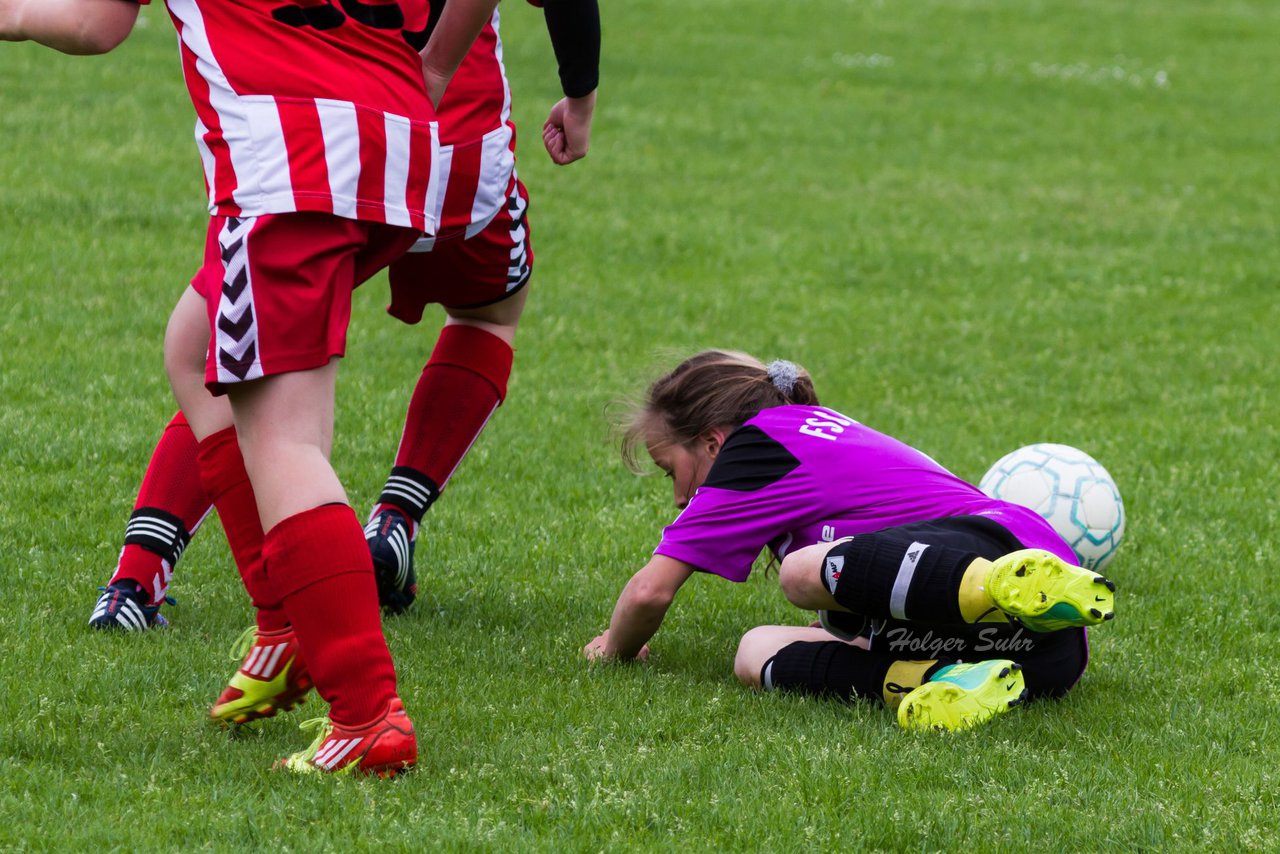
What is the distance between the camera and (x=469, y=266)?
4.34 metres

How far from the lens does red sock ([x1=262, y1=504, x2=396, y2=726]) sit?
3.01 m

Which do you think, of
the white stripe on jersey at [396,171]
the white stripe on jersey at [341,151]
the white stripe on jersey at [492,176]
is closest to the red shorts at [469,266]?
the white stripe on jersey at [492,176]

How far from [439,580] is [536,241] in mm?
5748

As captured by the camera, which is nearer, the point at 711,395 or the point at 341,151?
the point at 341,151

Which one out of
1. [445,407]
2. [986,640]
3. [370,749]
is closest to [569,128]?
[445,407]

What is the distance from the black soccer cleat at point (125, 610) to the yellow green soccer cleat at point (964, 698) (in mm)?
1952

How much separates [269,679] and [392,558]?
1.17 metres

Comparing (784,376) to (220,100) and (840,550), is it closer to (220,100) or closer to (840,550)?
(840,550)

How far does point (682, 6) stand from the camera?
20812 millimetres

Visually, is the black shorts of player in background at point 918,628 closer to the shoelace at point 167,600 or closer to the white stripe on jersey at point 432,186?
the white stripe on jersey at point 432,186

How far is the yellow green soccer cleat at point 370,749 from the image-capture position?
3.04 meters

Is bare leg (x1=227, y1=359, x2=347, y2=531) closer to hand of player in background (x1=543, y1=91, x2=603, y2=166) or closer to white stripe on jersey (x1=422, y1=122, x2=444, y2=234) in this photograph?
white stripe on jersey (x1=422, y1=122, x2=444, y2=234)

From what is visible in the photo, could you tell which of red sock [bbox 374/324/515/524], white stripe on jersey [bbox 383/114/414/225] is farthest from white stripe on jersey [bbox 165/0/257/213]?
red sock [bbox 374/324/515/524]

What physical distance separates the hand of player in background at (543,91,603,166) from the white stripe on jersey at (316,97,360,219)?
147cm
